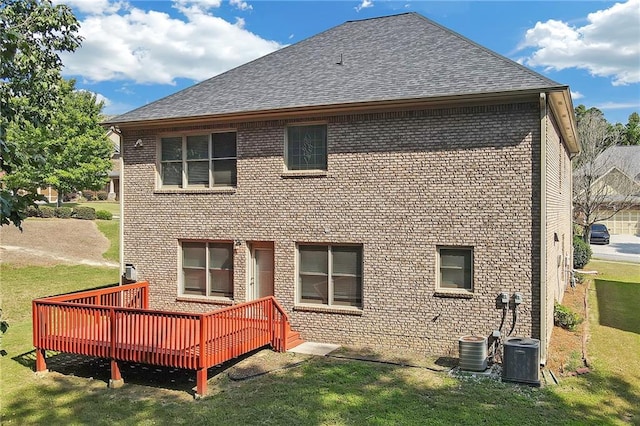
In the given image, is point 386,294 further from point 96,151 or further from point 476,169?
point 96,151

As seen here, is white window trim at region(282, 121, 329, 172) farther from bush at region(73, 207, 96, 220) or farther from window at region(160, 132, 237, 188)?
bush at region(73, 207, 96, 220)

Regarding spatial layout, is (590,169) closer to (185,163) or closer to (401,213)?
(401,213)

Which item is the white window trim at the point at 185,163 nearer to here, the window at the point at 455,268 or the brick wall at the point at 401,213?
the brick wall at the point at 401,213

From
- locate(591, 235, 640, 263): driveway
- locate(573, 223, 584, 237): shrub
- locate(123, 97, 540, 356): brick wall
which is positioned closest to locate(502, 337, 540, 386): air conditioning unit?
locate(123, 97, 540, 356): brick wall

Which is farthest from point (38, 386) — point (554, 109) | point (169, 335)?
point (554, 109)

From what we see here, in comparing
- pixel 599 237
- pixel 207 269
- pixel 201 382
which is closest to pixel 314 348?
pixel 201 382

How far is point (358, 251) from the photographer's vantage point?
11.7 meters

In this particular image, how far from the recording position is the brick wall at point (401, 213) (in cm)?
1027

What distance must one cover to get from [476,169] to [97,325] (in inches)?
326

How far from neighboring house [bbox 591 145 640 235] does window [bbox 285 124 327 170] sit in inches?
1002

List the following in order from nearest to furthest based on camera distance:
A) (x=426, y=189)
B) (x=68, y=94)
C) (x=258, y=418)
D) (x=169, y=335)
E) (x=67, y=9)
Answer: (x=258, y=418) < (x=169, y=335) < (x=426, y=189) < (x=67, y=9) < (x=68, y=94)

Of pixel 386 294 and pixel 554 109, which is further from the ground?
pixel 554 109

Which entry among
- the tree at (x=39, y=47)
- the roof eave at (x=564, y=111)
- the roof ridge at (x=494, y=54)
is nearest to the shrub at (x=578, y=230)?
the roof eave at (x=564, y=111)

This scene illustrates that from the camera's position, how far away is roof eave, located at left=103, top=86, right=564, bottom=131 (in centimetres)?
1003
